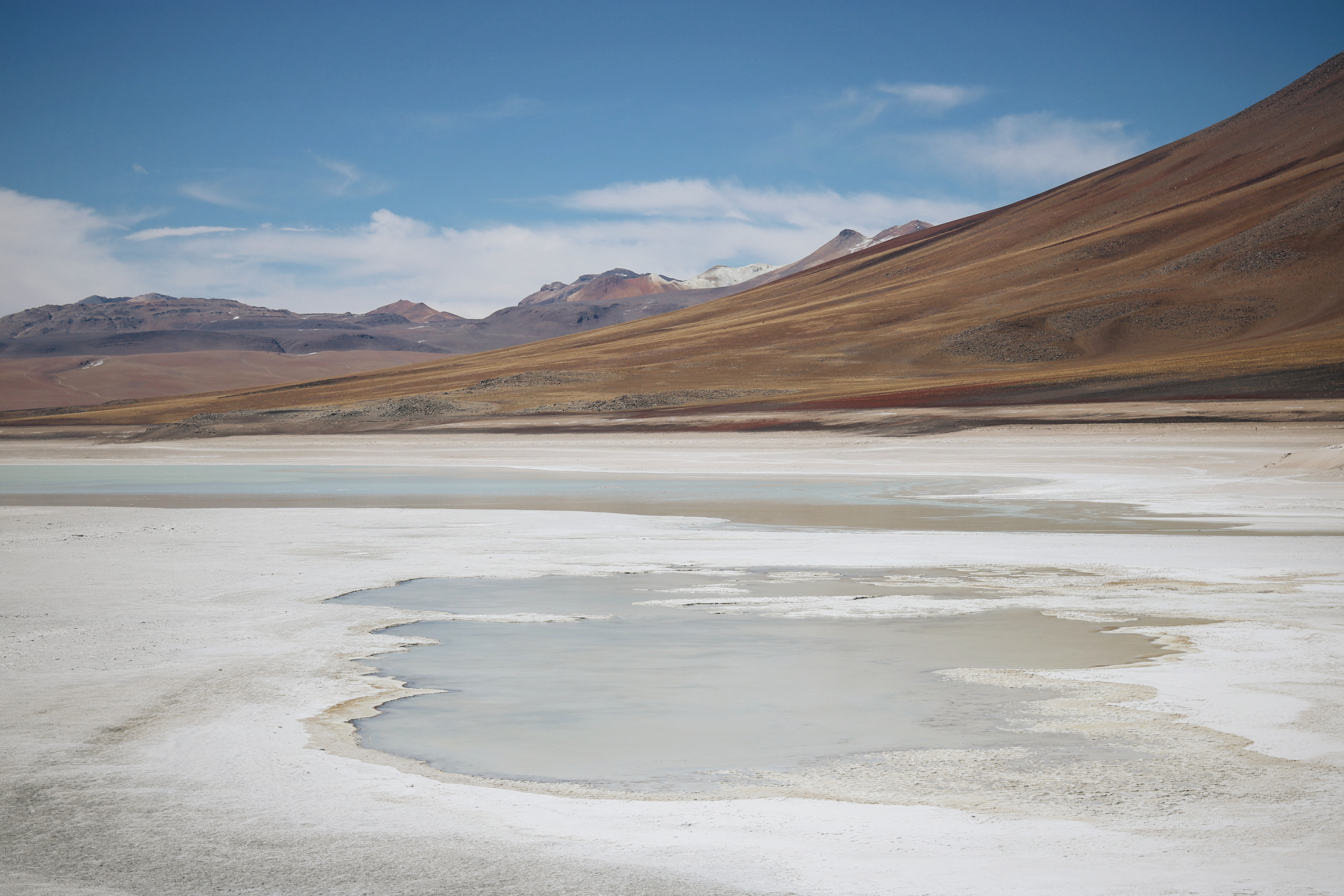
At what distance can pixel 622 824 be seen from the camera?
5062 millimetres

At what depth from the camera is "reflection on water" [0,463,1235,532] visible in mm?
18906

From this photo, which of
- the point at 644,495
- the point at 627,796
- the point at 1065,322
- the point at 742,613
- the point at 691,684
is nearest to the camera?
the point at 627,796

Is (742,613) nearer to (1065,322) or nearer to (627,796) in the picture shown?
(627,796)

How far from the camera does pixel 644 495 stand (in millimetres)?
24875

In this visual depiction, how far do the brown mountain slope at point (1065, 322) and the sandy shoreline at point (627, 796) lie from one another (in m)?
45.3

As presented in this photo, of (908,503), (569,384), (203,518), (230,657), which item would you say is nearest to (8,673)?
(230,657)

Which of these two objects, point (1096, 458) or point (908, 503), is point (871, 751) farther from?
point (1096, 458)

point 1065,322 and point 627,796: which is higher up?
point 1065,322

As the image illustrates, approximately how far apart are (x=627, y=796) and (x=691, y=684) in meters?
2.37

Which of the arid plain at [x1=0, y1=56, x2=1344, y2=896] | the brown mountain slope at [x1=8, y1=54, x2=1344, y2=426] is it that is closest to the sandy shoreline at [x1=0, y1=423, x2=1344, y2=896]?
the arid plain at [x1=0, y1=56, x2=1344, y2=896]

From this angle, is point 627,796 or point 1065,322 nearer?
point 627,796

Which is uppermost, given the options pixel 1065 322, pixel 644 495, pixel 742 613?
pixel 1065 322

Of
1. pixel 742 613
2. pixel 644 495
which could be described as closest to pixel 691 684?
pixel 742 613

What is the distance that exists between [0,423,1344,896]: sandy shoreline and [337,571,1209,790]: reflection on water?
1.05 ft
